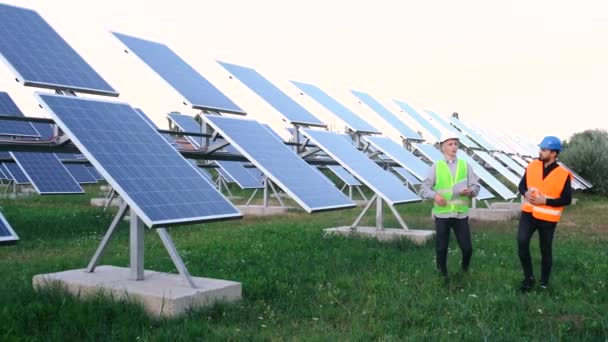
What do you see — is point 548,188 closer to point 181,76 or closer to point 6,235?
point 6,235

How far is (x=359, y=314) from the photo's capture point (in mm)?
6145

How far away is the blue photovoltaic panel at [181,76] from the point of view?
1009cm

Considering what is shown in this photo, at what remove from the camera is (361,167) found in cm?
1122

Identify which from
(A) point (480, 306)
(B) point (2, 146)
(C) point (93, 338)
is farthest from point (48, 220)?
(A) point (480, 306)

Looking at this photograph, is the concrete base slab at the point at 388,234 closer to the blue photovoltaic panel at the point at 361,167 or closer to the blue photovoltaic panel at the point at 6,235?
the blue photovoltaic panel at the point at 361,167

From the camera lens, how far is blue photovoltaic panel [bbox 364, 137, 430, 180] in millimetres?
12633

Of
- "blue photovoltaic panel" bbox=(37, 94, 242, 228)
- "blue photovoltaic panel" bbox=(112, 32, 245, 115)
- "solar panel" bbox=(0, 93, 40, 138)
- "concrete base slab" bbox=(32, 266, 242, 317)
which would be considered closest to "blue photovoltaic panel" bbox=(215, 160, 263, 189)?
"solar panel" bbox=(0, 93, 40, 138)

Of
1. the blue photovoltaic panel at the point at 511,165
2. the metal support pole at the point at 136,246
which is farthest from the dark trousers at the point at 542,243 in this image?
the blue photovoltaic panel at the point at 511,165

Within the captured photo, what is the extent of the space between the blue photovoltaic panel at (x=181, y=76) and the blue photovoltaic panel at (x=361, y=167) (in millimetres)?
1533

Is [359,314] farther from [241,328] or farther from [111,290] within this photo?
[111,290]

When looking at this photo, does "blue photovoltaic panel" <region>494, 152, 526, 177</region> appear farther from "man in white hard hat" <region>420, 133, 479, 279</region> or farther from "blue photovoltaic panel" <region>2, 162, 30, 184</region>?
"blue photovoltaic panel" <region>2, 162, 30, 184</region>

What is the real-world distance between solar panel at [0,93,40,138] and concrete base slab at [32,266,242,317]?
30.4ft

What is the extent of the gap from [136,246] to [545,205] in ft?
14.3

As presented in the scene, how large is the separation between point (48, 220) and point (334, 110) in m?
6.33
